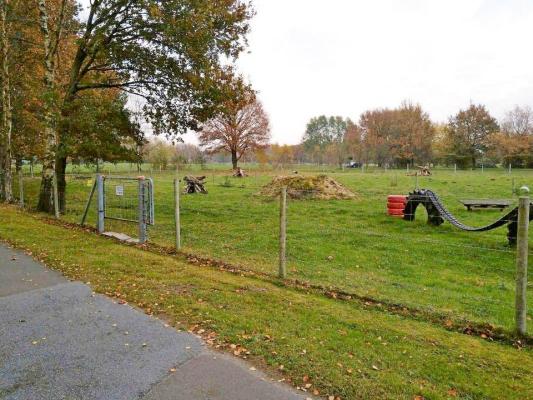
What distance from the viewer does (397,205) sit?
1379cm

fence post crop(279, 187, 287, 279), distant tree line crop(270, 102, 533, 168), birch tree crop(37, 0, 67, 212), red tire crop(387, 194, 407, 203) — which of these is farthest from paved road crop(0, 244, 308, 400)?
distant tree line crop(270, 102, 533, 168)

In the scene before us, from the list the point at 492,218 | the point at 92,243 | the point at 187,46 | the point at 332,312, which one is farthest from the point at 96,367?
the point at 492,218

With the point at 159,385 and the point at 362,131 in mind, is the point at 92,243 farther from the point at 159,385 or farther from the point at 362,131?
the point at 362,131

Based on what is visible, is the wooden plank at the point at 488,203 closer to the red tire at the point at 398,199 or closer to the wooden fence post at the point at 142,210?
the red tire at the point at 398,199

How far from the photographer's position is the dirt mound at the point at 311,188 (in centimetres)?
1878

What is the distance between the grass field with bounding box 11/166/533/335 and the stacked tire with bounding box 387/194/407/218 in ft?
1.70

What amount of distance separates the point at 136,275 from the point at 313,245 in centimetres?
461

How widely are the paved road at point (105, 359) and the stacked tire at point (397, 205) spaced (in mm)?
10821

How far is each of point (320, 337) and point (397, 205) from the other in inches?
A: 412

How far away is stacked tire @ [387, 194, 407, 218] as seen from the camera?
13680 millimetres

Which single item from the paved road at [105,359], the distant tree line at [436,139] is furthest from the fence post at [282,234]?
the distant tree line at [436,139]

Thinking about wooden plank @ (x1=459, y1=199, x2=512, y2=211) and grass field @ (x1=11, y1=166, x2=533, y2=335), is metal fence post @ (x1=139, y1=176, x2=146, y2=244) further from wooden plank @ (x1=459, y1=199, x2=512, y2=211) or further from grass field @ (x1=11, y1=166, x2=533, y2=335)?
wooden plank @ (x1=459, y1=199, x2=512, y2=211)

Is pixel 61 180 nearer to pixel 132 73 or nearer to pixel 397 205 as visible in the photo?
pixel 132 73

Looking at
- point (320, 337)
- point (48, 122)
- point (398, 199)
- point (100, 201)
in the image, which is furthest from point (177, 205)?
point (398, 199)
